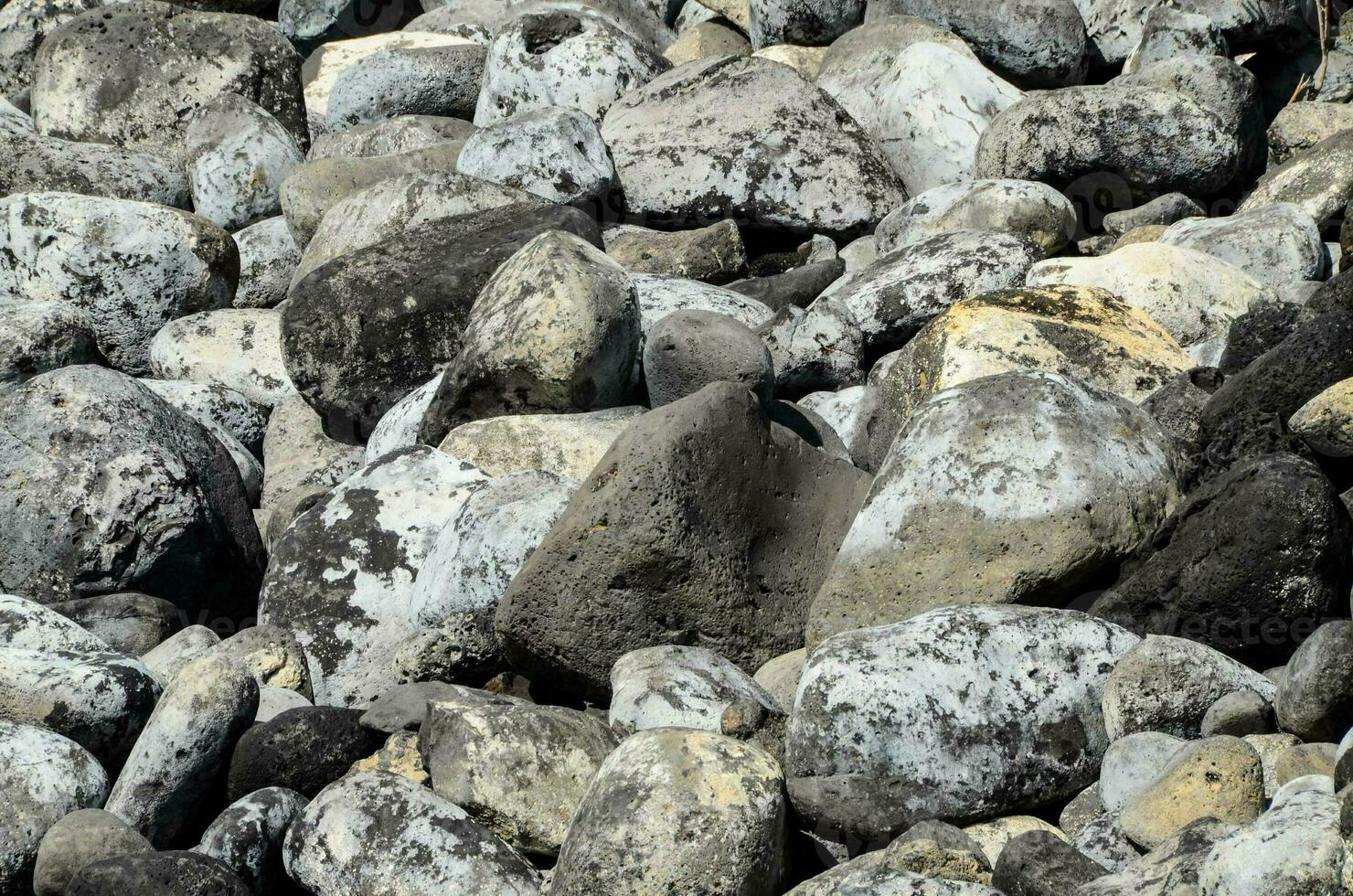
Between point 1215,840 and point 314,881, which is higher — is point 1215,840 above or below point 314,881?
above

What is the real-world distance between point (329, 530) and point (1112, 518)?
332 cm

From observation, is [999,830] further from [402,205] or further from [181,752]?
[402,205]

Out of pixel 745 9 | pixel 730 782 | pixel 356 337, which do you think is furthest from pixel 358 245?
pixel 730 782

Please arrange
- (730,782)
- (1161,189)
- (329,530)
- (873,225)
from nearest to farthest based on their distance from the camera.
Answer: (730,782), (329,530), (1161,189), (873,225)

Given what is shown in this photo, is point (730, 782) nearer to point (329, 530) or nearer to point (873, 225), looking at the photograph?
point (329, 530)

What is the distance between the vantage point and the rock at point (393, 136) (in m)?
11.4

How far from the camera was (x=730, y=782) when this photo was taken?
4281 mm

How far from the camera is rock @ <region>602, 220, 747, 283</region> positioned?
9.23 m

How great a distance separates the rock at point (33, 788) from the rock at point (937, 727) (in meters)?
2.38

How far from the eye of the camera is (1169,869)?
3.73 meters

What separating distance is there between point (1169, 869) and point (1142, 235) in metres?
5.38

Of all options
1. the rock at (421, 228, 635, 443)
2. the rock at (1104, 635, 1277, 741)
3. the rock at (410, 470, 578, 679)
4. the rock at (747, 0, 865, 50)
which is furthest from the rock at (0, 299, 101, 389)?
the rock at (1104, 635, 1277, 741)

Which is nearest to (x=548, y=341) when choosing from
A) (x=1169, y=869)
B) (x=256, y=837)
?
(x=256, y=837)

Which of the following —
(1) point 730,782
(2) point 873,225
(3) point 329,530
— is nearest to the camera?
(1) point 730,782
